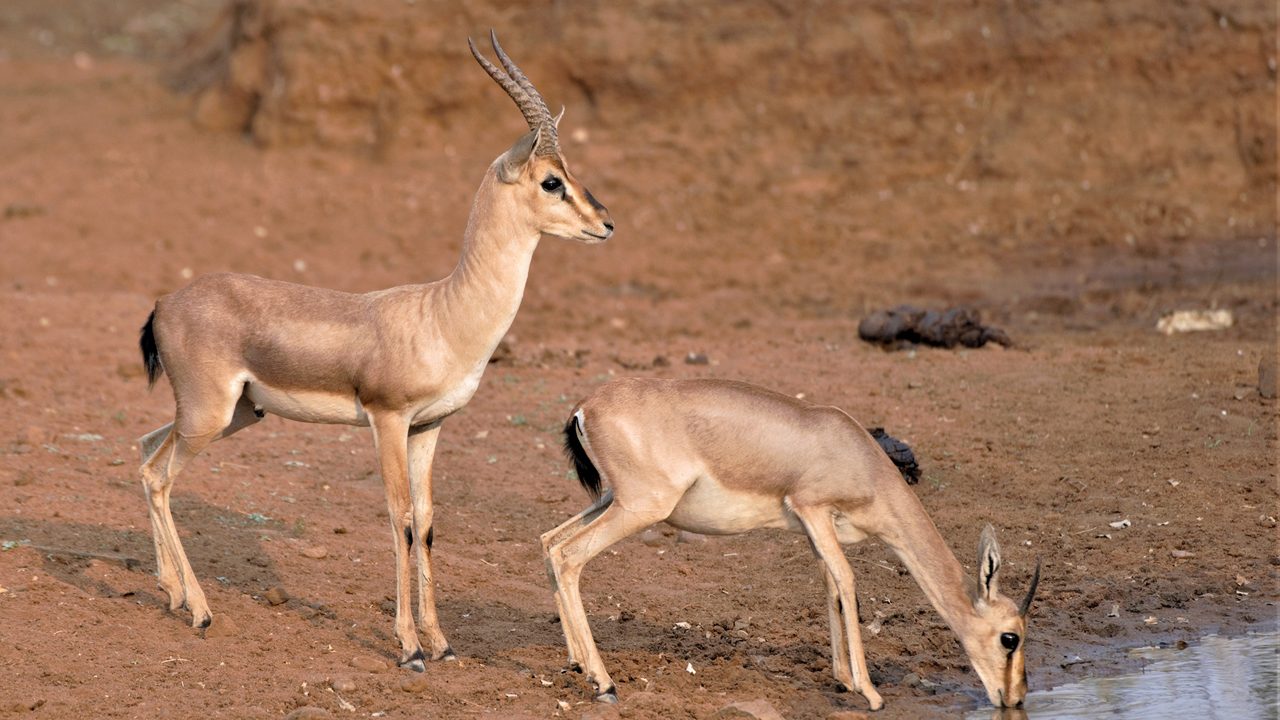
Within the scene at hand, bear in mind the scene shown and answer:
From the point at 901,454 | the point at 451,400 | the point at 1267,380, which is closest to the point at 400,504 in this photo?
the point at 451,400

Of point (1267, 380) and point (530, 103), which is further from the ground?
point (530, 103)

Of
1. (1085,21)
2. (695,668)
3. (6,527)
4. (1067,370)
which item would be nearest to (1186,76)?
(1085,21)

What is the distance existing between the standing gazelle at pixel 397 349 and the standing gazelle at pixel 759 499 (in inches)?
32.1

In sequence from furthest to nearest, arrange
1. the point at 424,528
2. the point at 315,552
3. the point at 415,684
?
the point at 315,552
the point at 424,528
the point at 415,684

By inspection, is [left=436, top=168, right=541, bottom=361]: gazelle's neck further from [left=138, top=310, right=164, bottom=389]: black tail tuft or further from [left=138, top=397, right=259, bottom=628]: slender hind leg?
[left=138, top=310, right=164, bottom=389]: black tail tuft

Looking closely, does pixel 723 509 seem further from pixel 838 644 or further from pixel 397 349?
pixel 397 349

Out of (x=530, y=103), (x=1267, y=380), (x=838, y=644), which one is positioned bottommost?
(x=838, y=644)

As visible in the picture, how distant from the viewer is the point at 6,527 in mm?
9453

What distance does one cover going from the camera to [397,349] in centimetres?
836

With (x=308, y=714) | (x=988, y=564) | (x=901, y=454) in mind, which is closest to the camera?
(x=308, y=714)

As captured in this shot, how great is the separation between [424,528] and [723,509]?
1.66m

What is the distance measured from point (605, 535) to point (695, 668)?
1.00 meters

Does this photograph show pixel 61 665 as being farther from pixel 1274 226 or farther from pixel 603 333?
pixel 1274 226

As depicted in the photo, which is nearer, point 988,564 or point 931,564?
point 988,564
